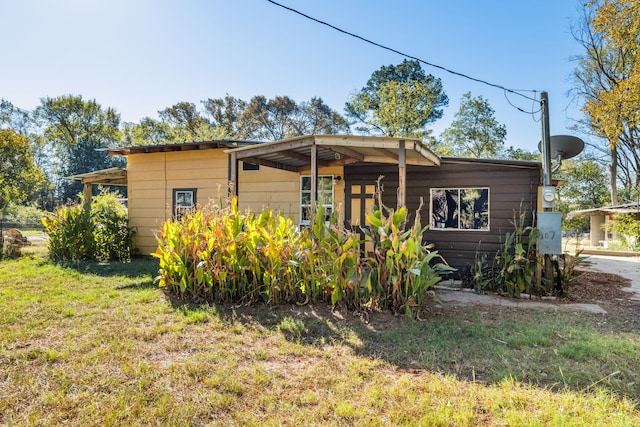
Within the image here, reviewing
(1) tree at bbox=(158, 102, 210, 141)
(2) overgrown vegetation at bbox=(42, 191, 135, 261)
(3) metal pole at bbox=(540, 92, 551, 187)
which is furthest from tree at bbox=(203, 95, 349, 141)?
(3) metal pole at bbox=(540, 92, 551, 187)

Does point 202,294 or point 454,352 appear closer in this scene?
point 454,352

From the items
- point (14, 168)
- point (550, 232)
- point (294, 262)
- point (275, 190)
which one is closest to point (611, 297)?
point (550, 232)

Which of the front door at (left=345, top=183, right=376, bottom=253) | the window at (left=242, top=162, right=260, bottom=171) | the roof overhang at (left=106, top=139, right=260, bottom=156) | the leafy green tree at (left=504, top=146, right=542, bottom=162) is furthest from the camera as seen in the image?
the leafy green tree at (left=504, top=146, right=542, bottom=162)

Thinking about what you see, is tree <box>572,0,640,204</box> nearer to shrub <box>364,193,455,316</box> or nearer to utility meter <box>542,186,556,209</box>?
utility meter <box>542,186,556,209</box>

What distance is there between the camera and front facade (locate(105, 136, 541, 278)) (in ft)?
20.6

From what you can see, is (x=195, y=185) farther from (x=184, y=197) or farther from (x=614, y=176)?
(x=614, y=176)

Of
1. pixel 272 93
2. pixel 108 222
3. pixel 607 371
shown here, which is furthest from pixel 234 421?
pixel 272 93

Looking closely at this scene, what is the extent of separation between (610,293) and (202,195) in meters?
8.97

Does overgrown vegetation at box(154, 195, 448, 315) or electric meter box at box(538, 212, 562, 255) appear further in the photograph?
electric meter box at box(538, 212, 562, 255)

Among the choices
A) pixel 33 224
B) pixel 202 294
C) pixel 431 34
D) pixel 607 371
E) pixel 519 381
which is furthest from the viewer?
pixel 33 224

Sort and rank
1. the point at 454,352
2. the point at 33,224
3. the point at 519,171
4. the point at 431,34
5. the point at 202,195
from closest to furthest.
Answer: the point at 454,352 < the point at 519,171 < the point at 431,34 < the point at 202,195 < the point at 33,224

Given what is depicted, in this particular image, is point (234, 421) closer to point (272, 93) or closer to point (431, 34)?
point (431, 34)

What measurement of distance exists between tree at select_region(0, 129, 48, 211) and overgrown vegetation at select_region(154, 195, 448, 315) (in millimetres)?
22759

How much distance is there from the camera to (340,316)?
14.4ft
